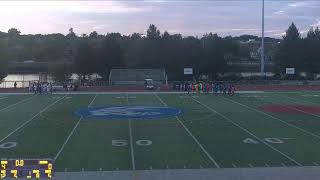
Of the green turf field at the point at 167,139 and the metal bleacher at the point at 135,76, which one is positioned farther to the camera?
the metal bleacher at the point at 135,76

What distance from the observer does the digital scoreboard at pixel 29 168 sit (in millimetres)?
8281

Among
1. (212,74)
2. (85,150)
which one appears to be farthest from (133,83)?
(85,150)

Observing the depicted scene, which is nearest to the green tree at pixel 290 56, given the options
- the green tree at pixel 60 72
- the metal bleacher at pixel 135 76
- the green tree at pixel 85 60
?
the metal bleacher at pixel 135 76

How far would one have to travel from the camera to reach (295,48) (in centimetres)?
7206

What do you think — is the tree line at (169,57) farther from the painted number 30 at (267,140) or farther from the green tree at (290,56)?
the painted number 30 at (267,140)

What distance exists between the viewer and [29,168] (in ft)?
27.1

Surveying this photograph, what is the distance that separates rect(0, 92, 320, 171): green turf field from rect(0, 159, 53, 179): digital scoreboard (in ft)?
22.9

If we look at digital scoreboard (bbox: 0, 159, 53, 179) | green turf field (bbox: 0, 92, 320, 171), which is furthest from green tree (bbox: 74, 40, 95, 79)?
digital scoreboard (bbox: 0, 159, 53, 179)

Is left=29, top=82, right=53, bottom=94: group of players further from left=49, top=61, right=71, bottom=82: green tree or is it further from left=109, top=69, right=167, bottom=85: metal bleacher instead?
left=49, top=61, right=71, bottom=82: green tree

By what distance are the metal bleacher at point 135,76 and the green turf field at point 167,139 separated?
2545 cm

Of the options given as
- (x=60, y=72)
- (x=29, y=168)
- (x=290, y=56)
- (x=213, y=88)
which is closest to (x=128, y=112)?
(x=213, y=88)

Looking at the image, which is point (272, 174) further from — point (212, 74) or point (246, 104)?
point (212, 74)

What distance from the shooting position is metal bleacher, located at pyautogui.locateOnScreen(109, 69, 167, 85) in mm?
57984

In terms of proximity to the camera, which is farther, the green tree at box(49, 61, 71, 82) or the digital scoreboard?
the green tree at box(49, 61, 71, 82)
